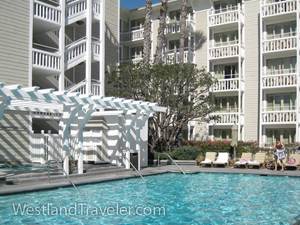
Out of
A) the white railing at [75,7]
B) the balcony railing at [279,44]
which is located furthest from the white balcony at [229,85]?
the white railing at [75,7]

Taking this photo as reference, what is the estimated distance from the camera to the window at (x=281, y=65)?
A: 26.3m

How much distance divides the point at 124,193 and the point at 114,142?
236 inches

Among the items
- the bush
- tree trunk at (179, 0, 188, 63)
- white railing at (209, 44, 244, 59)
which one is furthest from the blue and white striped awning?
white railing at (209, 44, 244, 59)

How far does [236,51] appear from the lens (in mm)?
27547

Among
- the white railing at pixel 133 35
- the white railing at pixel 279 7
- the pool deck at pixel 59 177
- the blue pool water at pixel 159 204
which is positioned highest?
the white railing at pixel 279 7

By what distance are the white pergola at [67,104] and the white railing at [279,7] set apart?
50.0 ft

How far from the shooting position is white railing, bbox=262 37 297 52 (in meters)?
25.5

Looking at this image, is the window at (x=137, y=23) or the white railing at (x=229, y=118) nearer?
the white railing at (x=229, y=118)

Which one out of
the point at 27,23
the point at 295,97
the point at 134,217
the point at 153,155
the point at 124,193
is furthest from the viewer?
the point at 295,97

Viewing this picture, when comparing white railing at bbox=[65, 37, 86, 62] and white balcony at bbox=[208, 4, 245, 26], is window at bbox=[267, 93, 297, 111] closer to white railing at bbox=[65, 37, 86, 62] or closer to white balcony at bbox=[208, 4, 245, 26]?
white balcony at bbox=[208, 4, 245, 26]

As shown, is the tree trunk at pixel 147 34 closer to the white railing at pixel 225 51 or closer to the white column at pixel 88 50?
the white column at pixel 88 50

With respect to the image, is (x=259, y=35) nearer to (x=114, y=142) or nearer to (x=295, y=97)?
(x=295, y=97)

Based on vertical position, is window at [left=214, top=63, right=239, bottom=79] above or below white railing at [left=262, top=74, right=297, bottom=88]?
above

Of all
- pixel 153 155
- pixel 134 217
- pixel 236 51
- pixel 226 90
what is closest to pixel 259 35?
pixel 236 51
